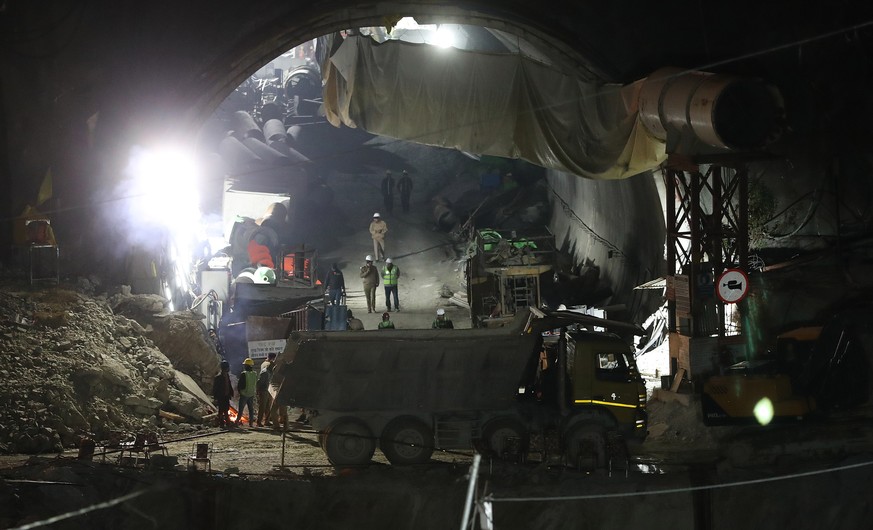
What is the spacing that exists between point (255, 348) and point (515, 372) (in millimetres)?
8229

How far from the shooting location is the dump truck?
14062 millimetres

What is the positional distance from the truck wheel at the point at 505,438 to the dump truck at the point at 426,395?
0.05 feet

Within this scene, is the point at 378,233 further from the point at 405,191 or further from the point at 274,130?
the point at 274,130

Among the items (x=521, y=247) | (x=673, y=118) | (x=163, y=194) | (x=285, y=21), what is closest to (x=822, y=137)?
(x=673, y=118)

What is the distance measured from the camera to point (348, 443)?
14.1 m

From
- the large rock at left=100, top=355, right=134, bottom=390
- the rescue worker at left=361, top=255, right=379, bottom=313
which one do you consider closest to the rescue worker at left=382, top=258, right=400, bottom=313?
the rescue worker at left=361, top=255, right=379, bottom=313

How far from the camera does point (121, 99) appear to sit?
21422 mm

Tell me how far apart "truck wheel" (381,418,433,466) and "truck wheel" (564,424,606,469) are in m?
2.22

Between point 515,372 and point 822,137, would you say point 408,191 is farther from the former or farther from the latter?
point 515,372

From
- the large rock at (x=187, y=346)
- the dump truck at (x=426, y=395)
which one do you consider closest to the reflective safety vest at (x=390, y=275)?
the large rock at (x=187, y=346)

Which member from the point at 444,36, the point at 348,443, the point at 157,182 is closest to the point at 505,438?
the point at 348,443

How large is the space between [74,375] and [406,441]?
631 centimetres

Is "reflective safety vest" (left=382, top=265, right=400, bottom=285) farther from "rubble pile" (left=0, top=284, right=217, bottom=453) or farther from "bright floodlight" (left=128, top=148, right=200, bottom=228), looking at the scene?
"rubble pile" (left=0, top=284, right=217, bottom=453)

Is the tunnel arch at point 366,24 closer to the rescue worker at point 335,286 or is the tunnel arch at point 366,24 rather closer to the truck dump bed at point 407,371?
the rescue worker at point 335,286
